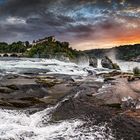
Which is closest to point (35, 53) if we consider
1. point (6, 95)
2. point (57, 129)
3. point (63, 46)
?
point (63, 46)

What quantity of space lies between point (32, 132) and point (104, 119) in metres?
3.53

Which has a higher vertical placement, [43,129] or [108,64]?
[108,64]

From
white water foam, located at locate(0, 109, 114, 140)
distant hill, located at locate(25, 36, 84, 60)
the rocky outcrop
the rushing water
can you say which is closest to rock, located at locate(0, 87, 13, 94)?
the rushing water

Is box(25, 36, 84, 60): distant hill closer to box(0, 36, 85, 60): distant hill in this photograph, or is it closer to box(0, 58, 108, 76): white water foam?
box(0, 36, 85, 60): distant hill

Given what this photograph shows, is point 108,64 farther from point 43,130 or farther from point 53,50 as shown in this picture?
point 43,130

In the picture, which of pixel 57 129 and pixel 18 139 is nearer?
pixel 18 139

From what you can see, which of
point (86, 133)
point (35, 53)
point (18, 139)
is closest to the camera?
point (18, 139)

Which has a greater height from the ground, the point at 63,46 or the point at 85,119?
the point at 63,46

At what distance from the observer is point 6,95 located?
20.3 meters

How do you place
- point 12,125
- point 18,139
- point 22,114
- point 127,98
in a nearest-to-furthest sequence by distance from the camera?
point 18,139
point 12,125
point 22,114
point 127,98

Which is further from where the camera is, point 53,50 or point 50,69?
point 53,50

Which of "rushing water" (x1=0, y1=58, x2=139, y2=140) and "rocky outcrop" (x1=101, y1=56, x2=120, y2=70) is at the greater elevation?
"rocky outcrop" (x1=101, y1=56, x2=120, y2=70)

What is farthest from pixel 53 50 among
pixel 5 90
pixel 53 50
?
pixel 5 90

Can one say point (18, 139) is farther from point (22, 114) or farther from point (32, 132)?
point (22, 114)
